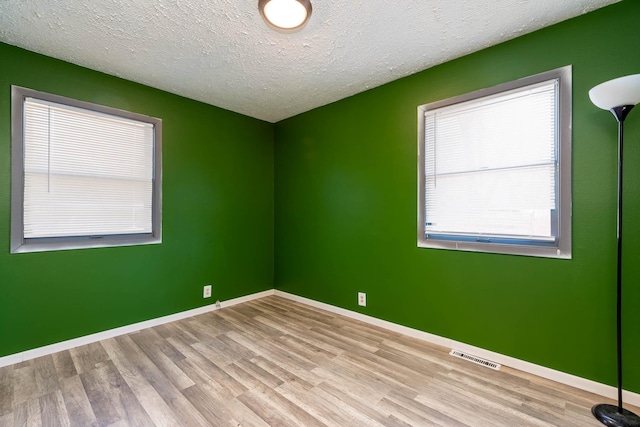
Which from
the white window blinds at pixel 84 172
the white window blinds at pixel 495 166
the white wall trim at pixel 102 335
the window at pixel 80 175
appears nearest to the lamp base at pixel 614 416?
the white window blinds at pixel 495 166

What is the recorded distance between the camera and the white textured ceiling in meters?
1.86

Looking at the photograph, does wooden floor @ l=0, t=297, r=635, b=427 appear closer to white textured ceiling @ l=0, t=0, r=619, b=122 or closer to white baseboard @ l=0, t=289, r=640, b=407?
white baseboard @ l=0, t=289, r=640, b=407

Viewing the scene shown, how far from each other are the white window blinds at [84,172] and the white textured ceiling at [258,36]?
51 cm

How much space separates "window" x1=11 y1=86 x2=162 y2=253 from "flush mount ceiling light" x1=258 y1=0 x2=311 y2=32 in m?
1.89

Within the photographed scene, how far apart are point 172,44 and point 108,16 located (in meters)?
0.41

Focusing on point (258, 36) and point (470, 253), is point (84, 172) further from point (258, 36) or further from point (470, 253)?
point (470, 253)

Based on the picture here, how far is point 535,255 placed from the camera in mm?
2094

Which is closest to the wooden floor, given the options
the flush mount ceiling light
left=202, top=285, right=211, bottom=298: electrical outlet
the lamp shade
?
left=202, top=285, right=211, bottom=298: electrical outlet

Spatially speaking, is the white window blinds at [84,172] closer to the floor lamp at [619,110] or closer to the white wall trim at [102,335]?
the white wall trim at [102,335]

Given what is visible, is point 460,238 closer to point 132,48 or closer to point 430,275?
point 430,275

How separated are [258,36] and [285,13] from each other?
1.35 ft

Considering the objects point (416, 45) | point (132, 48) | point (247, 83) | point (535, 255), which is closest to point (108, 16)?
point (132, 48)

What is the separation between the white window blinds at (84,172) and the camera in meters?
2.40

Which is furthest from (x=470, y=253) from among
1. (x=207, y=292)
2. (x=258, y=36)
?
(x=207, y=292)
